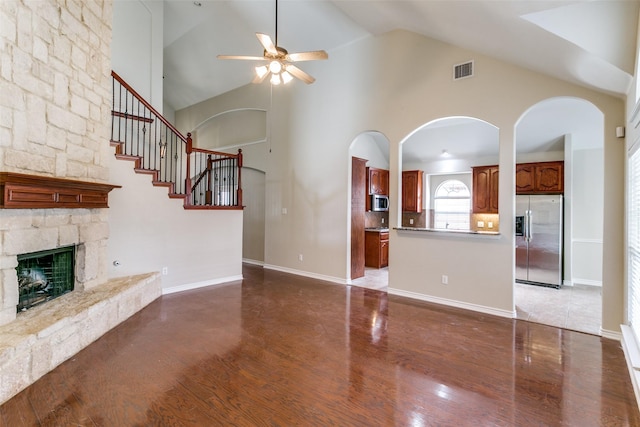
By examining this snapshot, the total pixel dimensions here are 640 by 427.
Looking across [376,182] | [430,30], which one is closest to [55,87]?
[430,30]

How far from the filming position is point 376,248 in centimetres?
718

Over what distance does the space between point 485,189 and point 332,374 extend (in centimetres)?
555

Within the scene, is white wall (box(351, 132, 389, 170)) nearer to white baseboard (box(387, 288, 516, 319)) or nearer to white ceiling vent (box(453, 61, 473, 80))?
white ceiling vent (box(453, 61, 473, 80))

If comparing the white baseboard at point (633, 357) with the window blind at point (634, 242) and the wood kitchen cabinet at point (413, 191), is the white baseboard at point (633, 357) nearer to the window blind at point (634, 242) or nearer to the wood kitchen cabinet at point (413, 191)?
the window blind at point (634, 242)

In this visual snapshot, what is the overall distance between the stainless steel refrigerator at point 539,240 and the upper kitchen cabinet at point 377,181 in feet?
9.64

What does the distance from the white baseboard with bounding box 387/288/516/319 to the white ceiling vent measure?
319 centimetres

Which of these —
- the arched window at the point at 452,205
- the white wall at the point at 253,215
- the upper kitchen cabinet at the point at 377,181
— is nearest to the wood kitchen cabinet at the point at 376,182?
the upper kitchen cabinet at the point at 377,181

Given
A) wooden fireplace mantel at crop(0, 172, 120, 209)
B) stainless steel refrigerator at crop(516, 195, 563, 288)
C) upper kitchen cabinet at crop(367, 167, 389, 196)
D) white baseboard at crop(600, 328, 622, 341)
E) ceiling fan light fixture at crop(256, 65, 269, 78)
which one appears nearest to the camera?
wooden fireplace mantel at crop(0, 172, 120, 209)

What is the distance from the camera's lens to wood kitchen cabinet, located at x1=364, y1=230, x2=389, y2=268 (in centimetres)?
713

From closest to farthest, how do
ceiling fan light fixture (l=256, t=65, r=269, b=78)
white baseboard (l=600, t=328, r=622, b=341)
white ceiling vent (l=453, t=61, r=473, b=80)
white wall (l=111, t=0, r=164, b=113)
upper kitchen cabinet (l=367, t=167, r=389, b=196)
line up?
1. white baseboard (l=600, t=328, r=622, b=341)
2. ceiling fan light fixture (l=256, t=65, r=269, b=78)
3. white ceiling vent (l=453, t=61, r=473, b=80)
4. white wall (l=111, t=0, r=164, b=113)
5. upper kitchen cabinet (l=367, t=167, r=389, b=196)

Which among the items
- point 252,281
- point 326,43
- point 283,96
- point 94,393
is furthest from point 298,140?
point 94,393

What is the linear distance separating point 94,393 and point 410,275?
404cm

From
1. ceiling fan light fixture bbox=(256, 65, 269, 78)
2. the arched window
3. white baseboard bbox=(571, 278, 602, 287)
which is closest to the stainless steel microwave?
the arched window

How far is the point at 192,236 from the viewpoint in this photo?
17.0 ft
